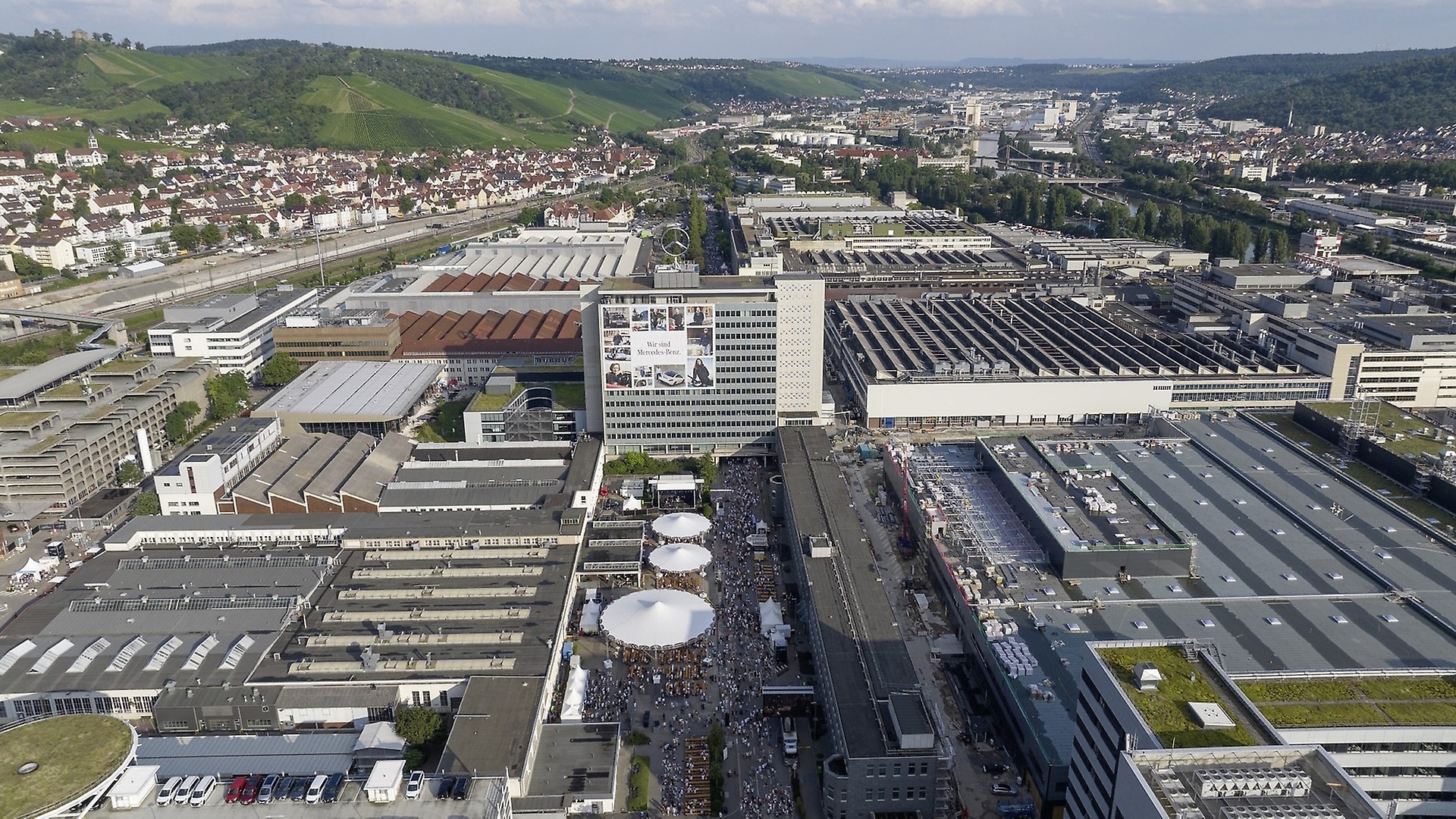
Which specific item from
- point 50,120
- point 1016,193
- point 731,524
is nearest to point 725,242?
point 1016,193

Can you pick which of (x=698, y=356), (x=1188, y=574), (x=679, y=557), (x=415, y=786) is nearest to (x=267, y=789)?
(x=415, y=786)

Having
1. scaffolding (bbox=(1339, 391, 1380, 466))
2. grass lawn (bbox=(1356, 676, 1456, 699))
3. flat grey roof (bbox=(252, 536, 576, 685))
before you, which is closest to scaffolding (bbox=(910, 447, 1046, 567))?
grass lawn (bbox=(1356, 676, 1456, 699))

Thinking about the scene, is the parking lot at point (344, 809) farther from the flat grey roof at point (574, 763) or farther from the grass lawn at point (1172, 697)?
the grass lawn at point (1172, 697)

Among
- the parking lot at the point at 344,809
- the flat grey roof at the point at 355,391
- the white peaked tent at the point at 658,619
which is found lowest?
the white peaked tent at the point at 658,619

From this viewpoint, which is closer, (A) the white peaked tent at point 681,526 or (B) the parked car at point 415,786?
(B) the parked car at point 415,786

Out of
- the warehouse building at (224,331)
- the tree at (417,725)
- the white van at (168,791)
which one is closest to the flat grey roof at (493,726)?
the tree at (417,725)

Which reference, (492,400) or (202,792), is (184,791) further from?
(492,400)
